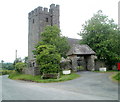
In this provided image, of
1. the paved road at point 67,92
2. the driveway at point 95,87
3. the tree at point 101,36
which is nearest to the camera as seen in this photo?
the paved road at point 67,92

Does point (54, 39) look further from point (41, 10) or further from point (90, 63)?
Result: point (41, 10)

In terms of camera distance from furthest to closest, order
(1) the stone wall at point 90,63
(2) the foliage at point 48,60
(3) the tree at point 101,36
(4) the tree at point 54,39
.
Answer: (3) the tree at point 101,36
(4) the tree at point 54,39
(1) the stone wall at point 90,63
(2) the foliage at point 48,60

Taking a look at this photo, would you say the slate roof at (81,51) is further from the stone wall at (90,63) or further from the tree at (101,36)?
the tree at (101,36)

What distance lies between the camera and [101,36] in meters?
30.4

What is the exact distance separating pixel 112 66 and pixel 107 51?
4.93 meters

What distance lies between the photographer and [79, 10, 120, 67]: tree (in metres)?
29.6

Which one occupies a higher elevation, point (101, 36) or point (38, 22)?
point (38, 22)

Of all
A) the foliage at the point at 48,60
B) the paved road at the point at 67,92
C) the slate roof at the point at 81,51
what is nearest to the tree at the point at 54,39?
the slate roof at the point at 81,51

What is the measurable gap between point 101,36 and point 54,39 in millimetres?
9392

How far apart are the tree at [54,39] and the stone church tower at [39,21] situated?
12.3 meters

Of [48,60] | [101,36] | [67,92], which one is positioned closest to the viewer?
[67,92]

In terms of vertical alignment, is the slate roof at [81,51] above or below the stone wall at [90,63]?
above

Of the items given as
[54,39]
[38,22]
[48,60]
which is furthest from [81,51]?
[38,22]

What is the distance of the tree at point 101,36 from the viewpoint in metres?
29.6
